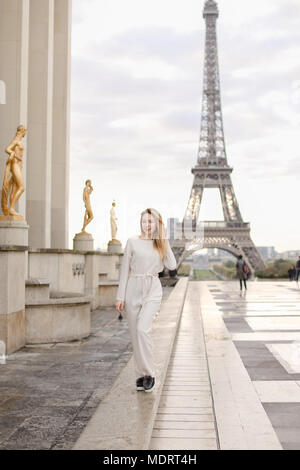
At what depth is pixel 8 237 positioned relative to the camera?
9.95 meters

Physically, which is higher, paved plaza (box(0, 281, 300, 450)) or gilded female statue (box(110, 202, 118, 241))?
gilded female statue (box(110, 202, 118, 241))

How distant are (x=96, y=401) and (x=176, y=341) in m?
4.34

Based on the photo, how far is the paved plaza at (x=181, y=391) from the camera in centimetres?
476

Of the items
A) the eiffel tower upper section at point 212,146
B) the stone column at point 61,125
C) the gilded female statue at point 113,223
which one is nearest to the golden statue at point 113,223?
the gilded female statue at point 113,223

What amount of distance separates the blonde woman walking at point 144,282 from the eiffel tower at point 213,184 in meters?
53.2

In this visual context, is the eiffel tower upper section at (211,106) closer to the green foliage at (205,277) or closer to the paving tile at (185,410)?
the green foliage at (205,277)

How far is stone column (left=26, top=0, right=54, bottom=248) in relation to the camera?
56.3ft

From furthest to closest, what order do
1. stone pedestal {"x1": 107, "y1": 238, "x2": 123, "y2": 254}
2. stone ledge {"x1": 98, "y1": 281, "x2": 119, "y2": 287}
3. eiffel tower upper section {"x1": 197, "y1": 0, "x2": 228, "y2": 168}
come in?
eiffel tower upper section {"x1": 197, "y1": 0, "x2": 228, "y2": 168} → stone pedestal {"x1": 107, "y1": 238, "x2": 123, "y2": 254} → stone ledge {"x1": 98, "y1": 281, "x2": 119, "y2": 287}

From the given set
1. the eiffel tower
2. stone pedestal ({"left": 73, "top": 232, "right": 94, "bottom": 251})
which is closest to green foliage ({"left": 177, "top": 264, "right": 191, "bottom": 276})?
the eiffel tower

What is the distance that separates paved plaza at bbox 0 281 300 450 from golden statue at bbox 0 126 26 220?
2.81 metres

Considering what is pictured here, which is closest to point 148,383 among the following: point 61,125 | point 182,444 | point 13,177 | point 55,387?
point 182,444

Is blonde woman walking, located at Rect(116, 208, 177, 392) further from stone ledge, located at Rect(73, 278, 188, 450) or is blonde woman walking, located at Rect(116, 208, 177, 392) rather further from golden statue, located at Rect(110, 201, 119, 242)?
golden statue, located at Rect(110, 201, 119, 242)

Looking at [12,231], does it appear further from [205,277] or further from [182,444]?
[205,277]
